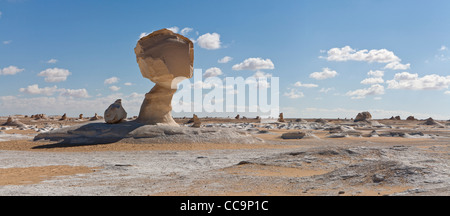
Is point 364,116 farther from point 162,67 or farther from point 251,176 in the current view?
point 251,176

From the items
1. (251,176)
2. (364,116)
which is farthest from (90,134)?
(364,116)

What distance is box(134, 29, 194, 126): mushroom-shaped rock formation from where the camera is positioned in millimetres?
23078

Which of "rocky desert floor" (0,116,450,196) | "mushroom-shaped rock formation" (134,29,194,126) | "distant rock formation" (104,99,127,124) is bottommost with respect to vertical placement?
"rocky desert floor" (0,116,450,196)

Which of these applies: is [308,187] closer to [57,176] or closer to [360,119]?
[57,176]

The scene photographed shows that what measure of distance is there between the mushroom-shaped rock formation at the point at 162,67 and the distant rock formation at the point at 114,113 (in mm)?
1238

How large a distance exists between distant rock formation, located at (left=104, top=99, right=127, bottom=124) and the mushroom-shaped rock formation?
4.06ft

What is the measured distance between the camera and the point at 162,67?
2306cm

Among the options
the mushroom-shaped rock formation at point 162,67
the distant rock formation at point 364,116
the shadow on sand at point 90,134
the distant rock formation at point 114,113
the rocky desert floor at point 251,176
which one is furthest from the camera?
the distant rock formation at point 364,116

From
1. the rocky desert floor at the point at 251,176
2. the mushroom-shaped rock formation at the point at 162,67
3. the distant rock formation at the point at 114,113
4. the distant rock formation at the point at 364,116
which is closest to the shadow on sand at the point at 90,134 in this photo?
the distant rock formation at the point at 114,113

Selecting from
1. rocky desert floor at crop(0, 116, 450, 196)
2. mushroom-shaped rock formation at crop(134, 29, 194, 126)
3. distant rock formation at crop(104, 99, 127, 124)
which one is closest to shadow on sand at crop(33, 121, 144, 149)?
distant rock formation at crop(104, 99, 127, 124)

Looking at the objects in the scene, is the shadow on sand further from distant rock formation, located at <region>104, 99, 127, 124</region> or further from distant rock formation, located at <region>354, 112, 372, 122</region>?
distant rock formation, located at <region>354, 112, 372, 122</region>

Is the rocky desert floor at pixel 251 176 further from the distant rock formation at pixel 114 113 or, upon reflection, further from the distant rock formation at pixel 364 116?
the distant rock formation at pixel 364 116

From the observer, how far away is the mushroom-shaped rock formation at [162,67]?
2308 centimetres
